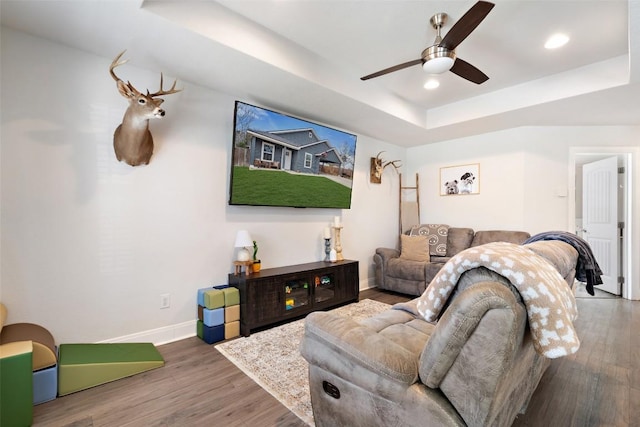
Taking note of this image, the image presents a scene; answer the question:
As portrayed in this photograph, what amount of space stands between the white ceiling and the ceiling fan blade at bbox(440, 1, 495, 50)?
1.05 ft

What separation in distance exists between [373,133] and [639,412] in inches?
151

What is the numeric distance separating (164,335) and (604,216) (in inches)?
239

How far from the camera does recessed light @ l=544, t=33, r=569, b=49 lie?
252 centimetres

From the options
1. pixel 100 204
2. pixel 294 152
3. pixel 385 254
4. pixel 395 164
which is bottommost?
pixel 385 254

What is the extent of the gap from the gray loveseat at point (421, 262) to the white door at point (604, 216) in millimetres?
1467

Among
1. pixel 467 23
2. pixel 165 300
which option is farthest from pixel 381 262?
pixel 467 23

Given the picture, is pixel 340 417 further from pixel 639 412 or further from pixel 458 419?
pixel 639 412

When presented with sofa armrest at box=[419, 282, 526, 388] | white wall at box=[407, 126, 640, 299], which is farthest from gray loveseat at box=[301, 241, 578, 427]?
white wall at box=[407, 126, 640, 299]

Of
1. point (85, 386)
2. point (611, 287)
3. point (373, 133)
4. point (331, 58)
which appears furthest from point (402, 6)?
point (611, 287)

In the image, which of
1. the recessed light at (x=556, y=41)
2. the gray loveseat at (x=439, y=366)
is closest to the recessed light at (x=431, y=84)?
the recessed light at (x=556, y=41)

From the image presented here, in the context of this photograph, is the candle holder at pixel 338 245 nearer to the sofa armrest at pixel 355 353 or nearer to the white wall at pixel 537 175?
the white wall at pixel 537 175

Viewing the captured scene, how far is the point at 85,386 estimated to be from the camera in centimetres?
199

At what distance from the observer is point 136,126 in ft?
7.91

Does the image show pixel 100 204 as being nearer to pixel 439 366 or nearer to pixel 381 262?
pixel 439 366
